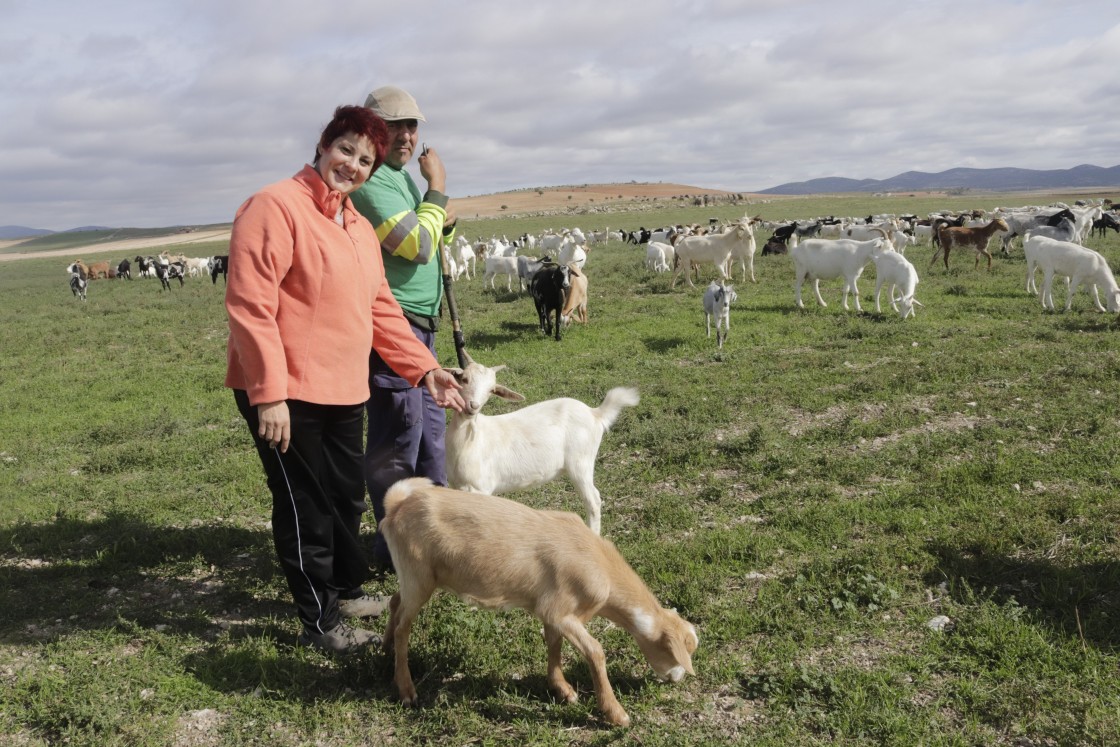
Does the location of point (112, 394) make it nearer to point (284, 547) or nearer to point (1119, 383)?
point (284, 547)

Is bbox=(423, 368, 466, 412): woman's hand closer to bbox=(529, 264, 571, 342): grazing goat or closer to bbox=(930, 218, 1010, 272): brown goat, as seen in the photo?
bbox=(529, 264, 571, 342): grazing goat

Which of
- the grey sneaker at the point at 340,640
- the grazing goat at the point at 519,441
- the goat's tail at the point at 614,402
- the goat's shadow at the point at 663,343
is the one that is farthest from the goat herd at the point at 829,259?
the grey sneaker at the point at 340,640

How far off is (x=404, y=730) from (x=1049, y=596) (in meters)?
3.53

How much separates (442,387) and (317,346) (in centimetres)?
83

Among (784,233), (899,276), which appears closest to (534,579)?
(899,276)

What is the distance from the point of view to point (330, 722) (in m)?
3.14

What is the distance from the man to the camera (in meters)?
3.71

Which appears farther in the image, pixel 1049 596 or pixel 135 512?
pixel 135 512

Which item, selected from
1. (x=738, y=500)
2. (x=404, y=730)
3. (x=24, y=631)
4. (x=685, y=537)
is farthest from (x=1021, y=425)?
(x=24, y=631)

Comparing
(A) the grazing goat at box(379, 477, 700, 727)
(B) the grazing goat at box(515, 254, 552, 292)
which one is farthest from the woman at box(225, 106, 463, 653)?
(B) the grazing goat at box(515, 254, 552, 292)

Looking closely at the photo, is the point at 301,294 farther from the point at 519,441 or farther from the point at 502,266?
the point at 502,266

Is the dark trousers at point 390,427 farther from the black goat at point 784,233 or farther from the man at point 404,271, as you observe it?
the black goat at point 784,233

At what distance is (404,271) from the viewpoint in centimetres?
405

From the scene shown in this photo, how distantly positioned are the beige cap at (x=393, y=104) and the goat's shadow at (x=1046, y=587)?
13.1ft
